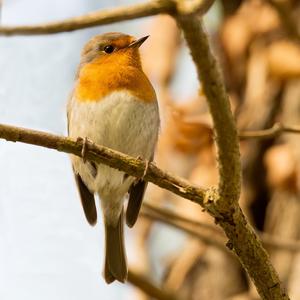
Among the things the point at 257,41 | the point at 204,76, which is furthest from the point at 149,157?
the point at 204,76

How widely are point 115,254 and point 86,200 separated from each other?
38cm

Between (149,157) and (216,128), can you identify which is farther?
(149,157)

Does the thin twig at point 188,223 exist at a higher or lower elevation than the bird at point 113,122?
lower

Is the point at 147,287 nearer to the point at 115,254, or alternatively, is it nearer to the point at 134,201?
the point at 115,254

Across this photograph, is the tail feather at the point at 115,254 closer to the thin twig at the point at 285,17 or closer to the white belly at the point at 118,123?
the white belly at the point at 118,123

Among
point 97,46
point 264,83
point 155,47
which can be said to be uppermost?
point 155,47

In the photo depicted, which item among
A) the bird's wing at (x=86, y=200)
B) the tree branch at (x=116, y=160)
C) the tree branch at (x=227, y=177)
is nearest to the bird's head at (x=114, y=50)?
the bird's wing at (x=86, y=200)

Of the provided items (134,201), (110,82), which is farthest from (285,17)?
(134,201)

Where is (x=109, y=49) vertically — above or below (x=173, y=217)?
above

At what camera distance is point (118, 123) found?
4.21 m

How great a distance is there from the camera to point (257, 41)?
5629mm

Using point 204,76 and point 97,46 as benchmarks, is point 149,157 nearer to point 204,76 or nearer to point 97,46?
point 97,46

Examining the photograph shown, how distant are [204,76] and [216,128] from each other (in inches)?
10.5

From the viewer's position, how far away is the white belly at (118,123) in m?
4.20
